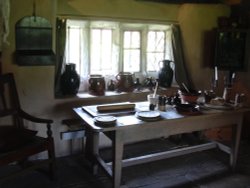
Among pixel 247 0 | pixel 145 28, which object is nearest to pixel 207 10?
pixel 247 0

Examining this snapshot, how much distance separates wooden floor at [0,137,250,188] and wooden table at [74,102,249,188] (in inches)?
6.3

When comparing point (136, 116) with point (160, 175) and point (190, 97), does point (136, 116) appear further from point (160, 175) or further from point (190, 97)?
point (160, 175)

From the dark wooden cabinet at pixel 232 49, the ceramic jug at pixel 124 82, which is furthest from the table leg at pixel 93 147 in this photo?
the dark wooden cabinet at pixel 232 49

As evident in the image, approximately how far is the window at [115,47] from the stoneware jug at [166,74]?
0.22 meters

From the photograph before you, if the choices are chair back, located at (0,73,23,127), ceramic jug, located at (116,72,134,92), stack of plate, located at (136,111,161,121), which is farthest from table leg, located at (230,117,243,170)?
chair back, located at (0,73,23,127)

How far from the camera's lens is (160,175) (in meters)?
3.05

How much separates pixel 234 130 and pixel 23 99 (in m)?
2.24

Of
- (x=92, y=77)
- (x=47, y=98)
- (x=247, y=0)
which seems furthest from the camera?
(x=247, y=0)

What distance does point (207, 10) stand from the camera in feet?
13.2

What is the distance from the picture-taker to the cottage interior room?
2.93 m

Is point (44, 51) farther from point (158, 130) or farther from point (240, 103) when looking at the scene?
point (240, 103)

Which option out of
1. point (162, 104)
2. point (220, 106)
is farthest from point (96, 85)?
point (220, 106)

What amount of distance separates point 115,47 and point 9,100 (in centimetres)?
147

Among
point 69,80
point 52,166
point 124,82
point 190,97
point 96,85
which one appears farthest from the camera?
point 124,82
